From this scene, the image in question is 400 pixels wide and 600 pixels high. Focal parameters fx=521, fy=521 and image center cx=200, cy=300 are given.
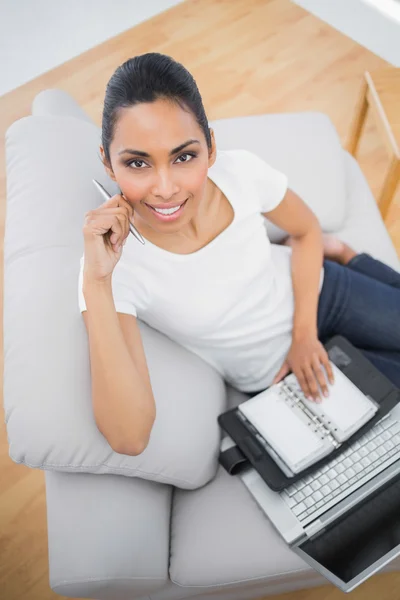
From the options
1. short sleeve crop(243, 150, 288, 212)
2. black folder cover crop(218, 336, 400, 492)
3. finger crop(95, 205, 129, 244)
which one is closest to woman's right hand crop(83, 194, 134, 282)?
finger crop(95, 205, 129, 244)

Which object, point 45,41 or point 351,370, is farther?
point 45,41

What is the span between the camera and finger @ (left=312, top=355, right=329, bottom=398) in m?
1.16

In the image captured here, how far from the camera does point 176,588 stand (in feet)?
3.64

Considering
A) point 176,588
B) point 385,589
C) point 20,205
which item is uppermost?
point 20,205

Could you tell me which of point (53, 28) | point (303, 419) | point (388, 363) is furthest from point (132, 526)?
point (53, 28)

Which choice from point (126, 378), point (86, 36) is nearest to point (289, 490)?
point (126, 378)

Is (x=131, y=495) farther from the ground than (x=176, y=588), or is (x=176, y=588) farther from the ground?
(x=131, y=495)

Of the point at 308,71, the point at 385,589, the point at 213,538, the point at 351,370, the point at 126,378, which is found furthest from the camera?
the point at 308,71

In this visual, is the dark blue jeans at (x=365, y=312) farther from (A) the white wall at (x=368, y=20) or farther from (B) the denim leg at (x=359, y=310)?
(A) the white wall at (x=368, y=20)

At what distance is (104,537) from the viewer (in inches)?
37.8

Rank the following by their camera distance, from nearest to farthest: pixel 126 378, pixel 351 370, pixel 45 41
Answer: pixel 126 378, pixel 351 370, pixel 45 41

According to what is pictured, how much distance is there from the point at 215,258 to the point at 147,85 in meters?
0.39

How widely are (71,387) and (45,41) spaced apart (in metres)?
2.46

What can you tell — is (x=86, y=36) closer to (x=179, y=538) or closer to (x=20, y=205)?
(x=20, y=205)
